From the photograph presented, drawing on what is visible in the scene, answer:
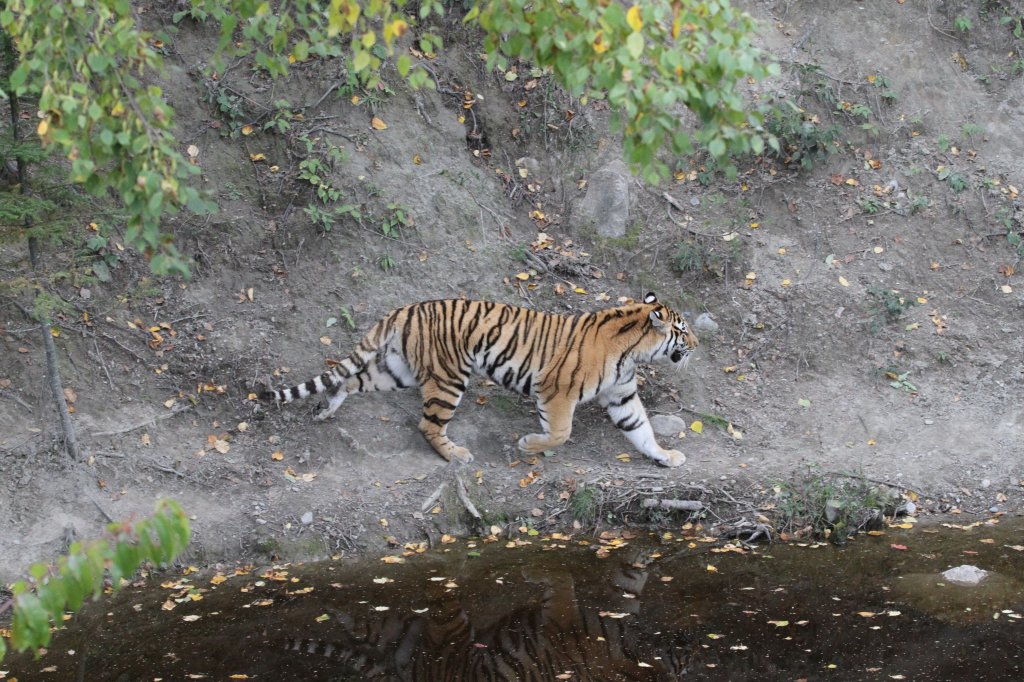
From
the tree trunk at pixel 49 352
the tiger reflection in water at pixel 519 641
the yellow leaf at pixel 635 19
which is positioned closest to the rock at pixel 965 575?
the tiger reflection in water at pixel 519 641

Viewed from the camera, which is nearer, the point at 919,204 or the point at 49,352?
the point at 49,352

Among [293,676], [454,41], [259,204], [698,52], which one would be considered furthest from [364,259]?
[698,52]

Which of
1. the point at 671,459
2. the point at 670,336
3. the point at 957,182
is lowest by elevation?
the point at 671,459

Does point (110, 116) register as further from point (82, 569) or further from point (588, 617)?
point (588, 617)

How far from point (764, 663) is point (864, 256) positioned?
547cm

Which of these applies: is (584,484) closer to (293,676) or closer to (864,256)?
(293,676)

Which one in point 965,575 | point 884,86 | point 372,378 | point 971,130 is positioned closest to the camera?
point 965,575

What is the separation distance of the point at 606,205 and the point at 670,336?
7.44ft

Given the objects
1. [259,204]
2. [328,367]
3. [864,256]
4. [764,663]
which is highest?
[864,256]

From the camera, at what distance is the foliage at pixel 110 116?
3.94 meters

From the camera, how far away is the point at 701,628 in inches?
251

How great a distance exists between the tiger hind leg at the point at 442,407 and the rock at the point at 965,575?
3665mm

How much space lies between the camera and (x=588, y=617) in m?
6.59

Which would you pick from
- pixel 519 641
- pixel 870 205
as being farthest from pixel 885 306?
pixel 519 641
